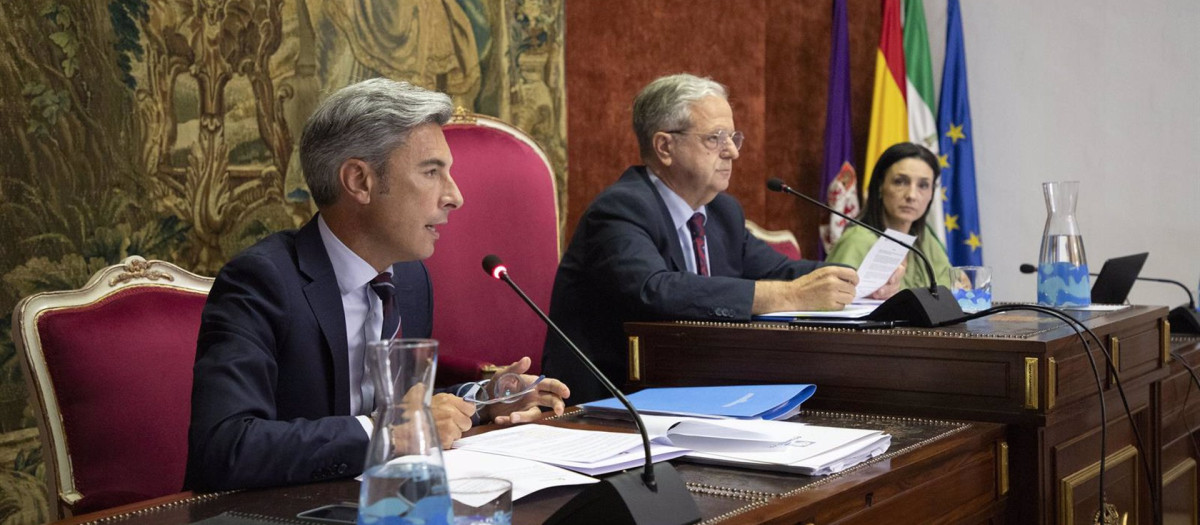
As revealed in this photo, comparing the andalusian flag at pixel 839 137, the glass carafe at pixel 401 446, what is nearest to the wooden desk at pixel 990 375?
the glass carafe at pixel 401 446

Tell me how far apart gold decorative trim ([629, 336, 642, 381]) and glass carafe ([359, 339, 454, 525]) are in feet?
4.45

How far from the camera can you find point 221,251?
2.78 m

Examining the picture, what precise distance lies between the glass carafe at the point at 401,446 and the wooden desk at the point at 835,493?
318mm

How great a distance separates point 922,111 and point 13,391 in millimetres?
4103

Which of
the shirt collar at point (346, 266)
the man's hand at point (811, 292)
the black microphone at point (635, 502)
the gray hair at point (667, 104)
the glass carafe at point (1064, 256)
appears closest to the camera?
the black microphone at point (635, 502)

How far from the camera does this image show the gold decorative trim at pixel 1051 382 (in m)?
1.89

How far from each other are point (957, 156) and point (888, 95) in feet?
1.44

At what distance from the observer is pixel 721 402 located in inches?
74.7

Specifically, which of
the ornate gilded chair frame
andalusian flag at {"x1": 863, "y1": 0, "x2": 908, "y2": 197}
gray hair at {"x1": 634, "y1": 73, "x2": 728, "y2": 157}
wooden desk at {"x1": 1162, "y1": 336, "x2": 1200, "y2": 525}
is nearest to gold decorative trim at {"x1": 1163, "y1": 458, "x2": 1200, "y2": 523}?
wooden desk at {"x1": 1162, "y1": 336, "x2": 1200, "y2": 525}

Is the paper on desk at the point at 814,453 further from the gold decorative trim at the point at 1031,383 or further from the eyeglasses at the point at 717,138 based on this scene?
the eyeglasses at the point at 717,138

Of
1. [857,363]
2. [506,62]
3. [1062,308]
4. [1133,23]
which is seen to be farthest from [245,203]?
[1133,23]

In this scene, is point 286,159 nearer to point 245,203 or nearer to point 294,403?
point 245,203

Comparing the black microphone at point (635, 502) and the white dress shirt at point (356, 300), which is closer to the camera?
the black microphone at point (635, 502)

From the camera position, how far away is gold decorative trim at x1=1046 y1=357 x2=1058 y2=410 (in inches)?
74.4
